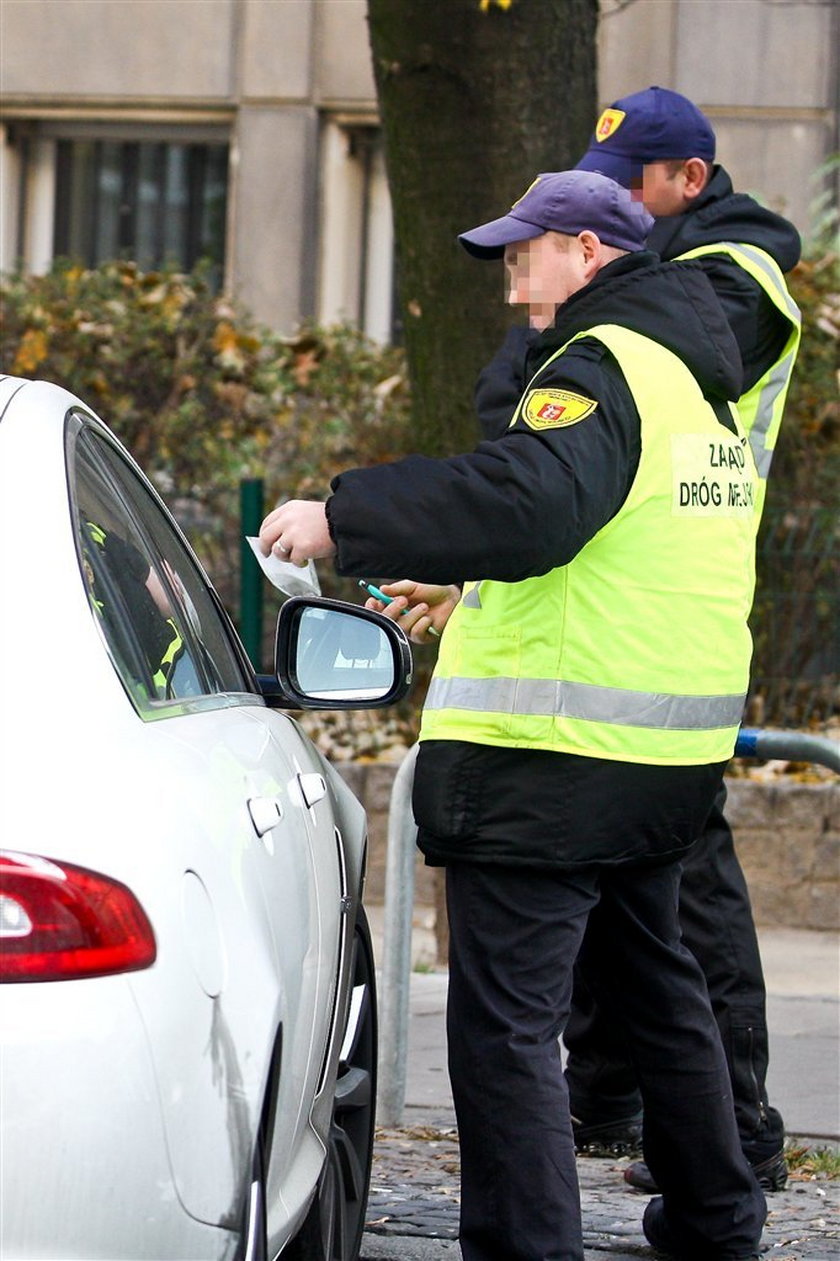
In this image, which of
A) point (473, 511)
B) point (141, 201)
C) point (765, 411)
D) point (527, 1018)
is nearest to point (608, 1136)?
point (527, 1018)

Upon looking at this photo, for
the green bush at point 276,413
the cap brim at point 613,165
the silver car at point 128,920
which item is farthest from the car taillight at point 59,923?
the green bush at point 276,413

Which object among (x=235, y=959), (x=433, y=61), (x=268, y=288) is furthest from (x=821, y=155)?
(x=235, y=959)

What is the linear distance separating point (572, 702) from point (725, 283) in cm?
110

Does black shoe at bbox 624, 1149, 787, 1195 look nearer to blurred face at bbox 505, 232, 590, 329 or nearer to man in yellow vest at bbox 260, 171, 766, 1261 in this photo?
man in yellow vest at bbox 260, 171, 766, 1261

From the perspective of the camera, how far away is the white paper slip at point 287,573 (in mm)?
3045

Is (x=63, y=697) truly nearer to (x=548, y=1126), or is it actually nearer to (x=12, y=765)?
(x=12, y=765)

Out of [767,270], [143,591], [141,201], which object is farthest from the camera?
[141,201]

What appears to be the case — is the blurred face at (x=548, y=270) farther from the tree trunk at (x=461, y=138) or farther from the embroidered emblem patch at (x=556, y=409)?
the tree trunk at (x=461, y=138)

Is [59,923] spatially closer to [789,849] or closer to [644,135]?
[644,135]

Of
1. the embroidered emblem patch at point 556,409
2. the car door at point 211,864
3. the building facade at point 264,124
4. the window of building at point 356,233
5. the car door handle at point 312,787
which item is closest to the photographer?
the car door at point 211,864

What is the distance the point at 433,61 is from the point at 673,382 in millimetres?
2920

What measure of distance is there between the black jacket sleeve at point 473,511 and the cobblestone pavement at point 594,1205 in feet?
4.99

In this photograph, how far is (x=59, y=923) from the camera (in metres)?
1.85

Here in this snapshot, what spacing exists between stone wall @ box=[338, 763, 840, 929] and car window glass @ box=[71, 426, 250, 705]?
422 cm
